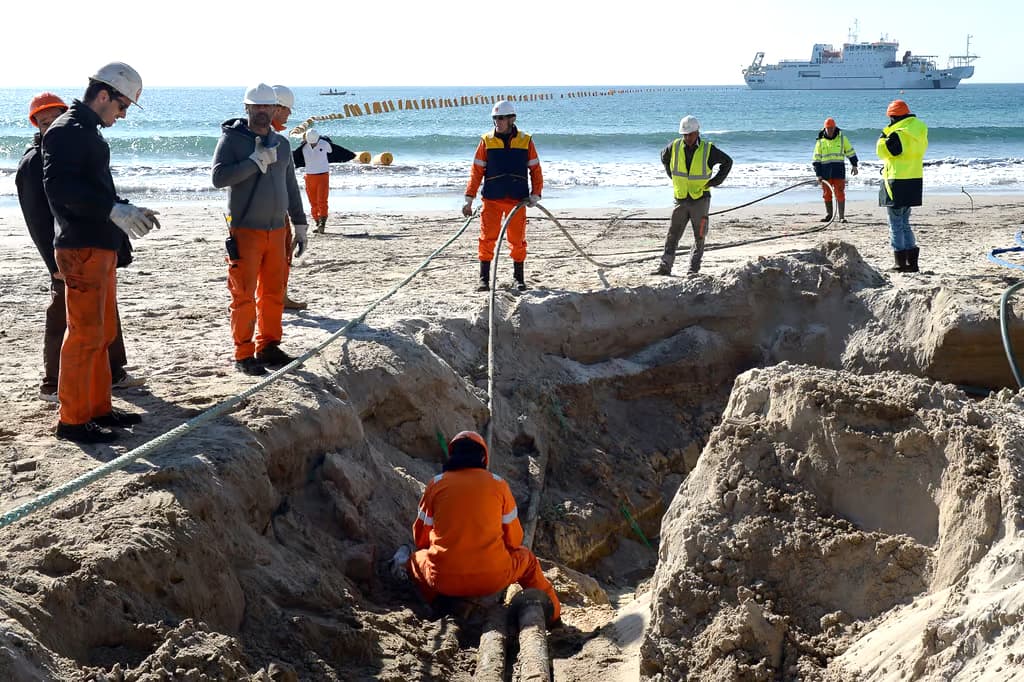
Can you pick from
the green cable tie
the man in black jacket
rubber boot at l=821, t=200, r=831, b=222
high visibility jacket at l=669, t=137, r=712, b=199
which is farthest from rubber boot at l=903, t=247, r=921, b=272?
the man in black jacket

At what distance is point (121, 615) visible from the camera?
4.12 metres

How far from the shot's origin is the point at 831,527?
4.93 meters

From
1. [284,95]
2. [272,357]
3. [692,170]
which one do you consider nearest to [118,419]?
[272,357]

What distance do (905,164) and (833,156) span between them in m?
4.60

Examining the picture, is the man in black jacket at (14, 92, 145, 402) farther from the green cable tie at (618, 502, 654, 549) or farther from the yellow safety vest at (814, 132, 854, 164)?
the yellow safety vest at (814, 132, 854, 164)

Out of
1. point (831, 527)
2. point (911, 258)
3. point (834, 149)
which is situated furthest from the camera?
point (834, 149)

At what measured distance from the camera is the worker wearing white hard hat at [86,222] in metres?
5.25

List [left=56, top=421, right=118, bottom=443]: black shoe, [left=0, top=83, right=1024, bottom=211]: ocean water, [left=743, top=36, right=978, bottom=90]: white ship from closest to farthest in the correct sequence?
[left=56, top=421, right=118, bottom=443]: black shoe → [left=0, top=83, right=1024, bottom=211]: ocean water → [left=743, top=36, right=978, bottom=90]: white ship

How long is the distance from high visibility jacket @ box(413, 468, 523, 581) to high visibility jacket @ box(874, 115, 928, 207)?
7403 mm

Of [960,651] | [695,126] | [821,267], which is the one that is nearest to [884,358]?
[821,267]

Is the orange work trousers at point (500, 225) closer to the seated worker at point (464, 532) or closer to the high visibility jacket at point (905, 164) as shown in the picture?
the high visibility jacket at point (905, 164)

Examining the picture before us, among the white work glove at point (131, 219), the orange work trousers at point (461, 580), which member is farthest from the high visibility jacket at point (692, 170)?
the white work glove at point (131, 219)

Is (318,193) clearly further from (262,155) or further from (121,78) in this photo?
(121,78)

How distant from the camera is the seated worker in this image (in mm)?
5504
